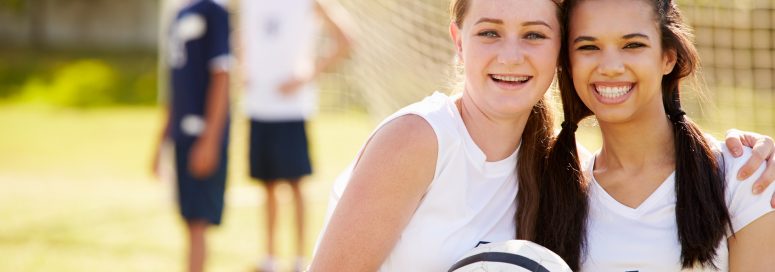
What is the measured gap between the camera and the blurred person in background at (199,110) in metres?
5.01

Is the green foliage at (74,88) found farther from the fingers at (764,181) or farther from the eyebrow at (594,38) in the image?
A: the fingers at (764,181)

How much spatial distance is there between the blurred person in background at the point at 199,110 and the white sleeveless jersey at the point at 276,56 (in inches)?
43.0

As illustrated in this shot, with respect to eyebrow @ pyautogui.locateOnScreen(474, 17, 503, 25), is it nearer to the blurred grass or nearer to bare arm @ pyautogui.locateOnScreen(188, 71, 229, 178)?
bare arm @ pyautogui.locateOnScreen(188, 71, 229, 178)

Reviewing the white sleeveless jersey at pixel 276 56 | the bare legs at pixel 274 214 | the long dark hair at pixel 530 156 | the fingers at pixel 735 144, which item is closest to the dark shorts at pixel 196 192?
the bare legs at pixel 274 214

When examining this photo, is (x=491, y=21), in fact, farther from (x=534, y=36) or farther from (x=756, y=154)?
(x=756, y=154)

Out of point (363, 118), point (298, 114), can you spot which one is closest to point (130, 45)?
point (363, 118)

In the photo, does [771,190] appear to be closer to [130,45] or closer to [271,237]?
[271,237]

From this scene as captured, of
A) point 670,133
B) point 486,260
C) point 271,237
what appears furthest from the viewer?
point 271,237

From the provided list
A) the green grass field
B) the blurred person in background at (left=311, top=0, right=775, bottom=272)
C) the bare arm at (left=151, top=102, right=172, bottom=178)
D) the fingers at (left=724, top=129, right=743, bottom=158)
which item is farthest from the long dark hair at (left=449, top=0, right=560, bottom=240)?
the bare arm at (left=151, top=102, right=172, bottom=178)

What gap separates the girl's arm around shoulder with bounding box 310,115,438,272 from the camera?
257 centimetres

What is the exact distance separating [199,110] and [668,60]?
2.84m

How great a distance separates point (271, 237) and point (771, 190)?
373 centimetres

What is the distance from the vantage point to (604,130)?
9.52 ft

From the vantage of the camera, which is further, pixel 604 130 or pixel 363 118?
pixel 363 118
